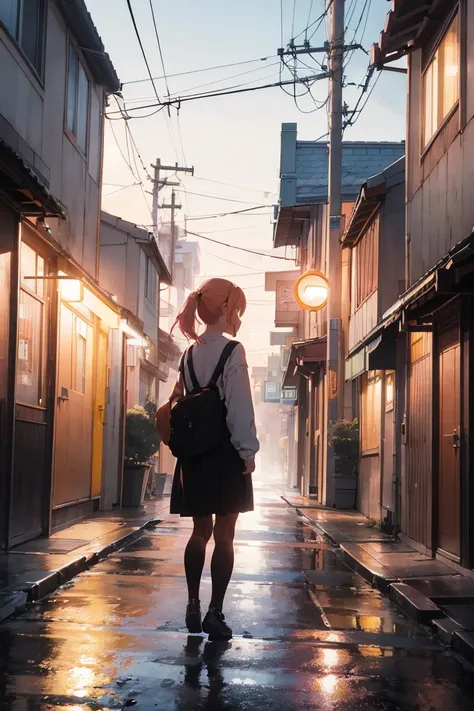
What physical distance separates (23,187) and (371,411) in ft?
34.4

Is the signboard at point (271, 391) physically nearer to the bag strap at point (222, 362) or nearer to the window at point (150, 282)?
the window at point (150, 282)

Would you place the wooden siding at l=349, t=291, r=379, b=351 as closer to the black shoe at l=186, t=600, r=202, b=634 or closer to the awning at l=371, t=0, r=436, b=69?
the awning at l=371, t=0, r=436, b=69

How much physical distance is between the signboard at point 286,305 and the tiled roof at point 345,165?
3.68 meters

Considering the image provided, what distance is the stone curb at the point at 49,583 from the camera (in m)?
6.01

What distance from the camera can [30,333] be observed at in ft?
34.4

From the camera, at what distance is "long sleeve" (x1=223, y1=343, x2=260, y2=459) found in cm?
536

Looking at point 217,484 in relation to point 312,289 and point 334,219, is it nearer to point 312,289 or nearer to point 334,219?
point 312,289

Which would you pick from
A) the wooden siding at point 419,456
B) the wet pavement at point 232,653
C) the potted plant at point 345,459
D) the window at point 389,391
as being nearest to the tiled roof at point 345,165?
the potted plant at point 345,459

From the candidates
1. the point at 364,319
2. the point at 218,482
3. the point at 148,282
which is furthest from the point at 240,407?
the point at 148,282

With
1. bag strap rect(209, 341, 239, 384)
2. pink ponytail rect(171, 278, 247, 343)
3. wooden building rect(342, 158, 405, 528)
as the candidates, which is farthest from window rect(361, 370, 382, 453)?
bag strap rect(209, 341, 239, 384)

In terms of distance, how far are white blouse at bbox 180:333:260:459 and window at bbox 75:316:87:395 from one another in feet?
26.5

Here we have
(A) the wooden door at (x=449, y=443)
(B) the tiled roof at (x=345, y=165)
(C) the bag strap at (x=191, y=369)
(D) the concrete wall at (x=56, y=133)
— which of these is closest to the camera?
(C) the bag strap at (x=191, y=369)

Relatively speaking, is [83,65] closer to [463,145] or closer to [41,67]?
[41,67]

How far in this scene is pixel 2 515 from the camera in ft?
29.7
